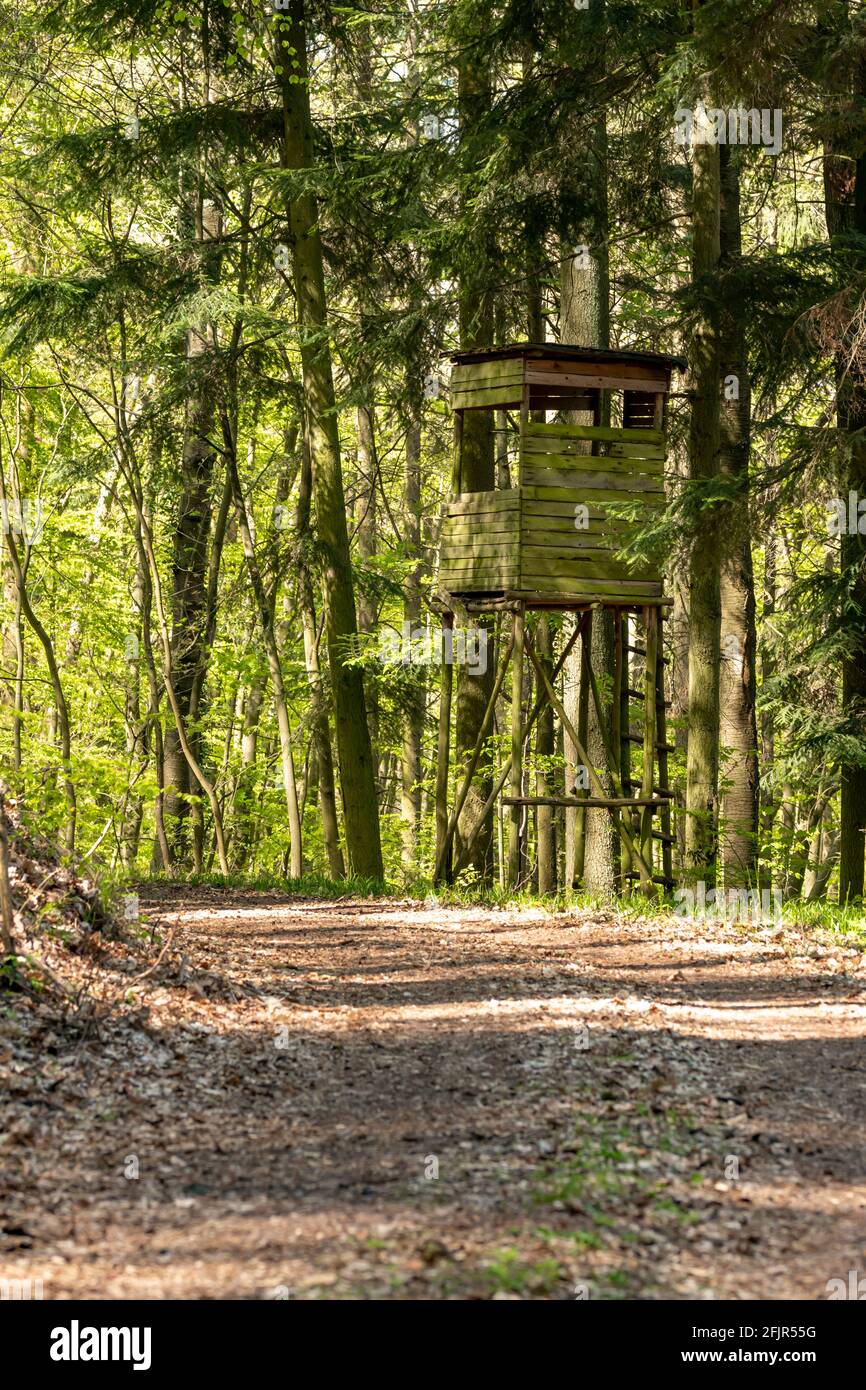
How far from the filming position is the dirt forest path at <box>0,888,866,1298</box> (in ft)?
13.5

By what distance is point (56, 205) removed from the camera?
1680 cm

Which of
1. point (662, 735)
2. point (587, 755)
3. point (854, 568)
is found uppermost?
point (854, 568)

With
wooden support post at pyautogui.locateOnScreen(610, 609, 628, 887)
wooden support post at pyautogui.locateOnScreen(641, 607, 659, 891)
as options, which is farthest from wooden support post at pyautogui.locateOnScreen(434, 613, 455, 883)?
wooden support post at pyautogui.locateOnScreen(641, 607, 659, 891)

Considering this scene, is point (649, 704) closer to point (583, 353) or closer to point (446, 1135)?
point (583, 353)

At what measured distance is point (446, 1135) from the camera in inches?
216

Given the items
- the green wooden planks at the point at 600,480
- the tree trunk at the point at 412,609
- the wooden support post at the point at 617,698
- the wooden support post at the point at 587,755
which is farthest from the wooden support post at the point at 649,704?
the tree trunk at the point at 412,609

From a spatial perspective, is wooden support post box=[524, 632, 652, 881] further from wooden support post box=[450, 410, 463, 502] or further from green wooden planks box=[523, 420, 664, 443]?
green wooden planks box=[523, 420, 664, 443]

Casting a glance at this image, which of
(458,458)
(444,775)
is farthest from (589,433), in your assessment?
(444,775)

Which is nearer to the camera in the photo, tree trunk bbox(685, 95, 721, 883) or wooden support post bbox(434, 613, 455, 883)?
tree trunk bbox(685, 95, 721, 883)

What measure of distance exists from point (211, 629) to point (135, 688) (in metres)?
4.69

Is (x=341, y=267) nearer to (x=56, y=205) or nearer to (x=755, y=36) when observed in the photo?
(x=56, y=205)

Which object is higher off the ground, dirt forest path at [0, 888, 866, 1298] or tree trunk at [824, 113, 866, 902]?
tree trunk at [824, 113, 866, 902]

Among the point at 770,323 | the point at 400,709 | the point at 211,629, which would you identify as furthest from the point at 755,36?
the point at 211,629

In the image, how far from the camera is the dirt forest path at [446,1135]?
4.12 m
